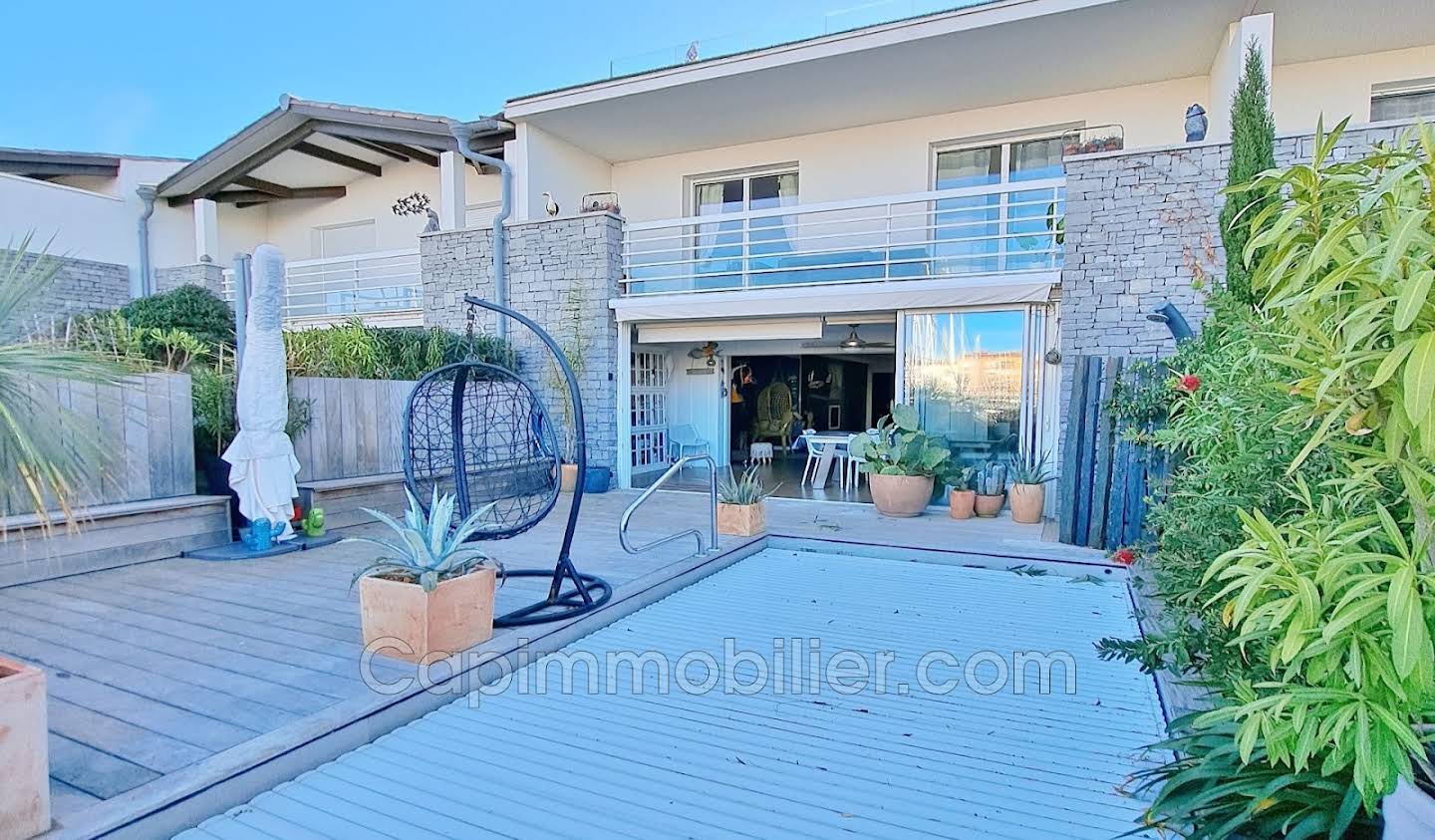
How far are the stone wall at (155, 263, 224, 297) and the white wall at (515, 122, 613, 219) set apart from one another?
20.8 feet

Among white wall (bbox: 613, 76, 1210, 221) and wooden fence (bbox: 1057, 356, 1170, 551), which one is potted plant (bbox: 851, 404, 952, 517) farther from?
white wall (bbox: 613, 76, 1210, 221)

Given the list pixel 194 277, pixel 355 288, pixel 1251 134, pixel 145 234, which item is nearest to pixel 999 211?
pixel 1251 134

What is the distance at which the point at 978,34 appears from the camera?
791 cm

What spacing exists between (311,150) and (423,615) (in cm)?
1179

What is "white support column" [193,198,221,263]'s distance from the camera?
12.8 meters

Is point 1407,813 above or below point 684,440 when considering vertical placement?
above

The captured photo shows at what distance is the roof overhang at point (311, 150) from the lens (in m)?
10.6

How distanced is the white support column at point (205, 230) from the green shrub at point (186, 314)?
2.75m

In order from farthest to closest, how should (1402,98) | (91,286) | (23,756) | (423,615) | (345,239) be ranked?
(345,239) → (91,286) → (1402,98) → (423,615) → (23,756)

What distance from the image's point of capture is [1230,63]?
24.9 feet

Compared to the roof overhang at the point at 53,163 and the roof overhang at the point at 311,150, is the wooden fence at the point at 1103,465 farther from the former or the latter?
the roof overhang at the point at 53,163

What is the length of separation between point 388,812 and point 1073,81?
10025mm

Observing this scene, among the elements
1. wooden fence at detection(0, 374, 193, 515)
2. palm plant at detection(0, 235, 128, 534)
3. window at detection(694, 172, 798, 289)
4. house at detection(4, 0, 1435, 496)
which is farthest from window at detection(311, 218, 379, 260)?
palm plant at detection(0, 235, 128, 534)

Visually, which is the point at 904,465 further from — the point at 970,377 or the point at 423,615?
the point at 423,615
